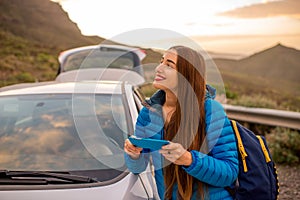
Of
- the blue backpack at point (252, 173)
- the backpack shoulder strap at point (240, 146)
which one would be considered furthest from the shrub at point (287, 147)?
the backpack shoulder strap at point (240, 146)

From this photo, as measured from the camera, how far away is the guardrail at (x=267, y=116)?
19.4ft

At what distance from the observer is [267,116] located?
6500 millimetres

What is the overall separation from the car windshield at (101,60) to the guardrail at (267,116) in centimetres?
173

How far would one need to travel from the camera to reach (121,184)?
2.31m

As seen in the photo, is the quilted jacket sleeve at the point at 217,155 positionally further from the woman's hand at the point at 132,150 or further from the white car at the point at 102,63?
the white car at the point at 102,63

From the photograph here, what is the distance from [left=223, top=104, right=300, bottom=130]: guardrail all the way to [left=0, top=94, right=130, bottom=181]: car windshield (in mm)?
2634

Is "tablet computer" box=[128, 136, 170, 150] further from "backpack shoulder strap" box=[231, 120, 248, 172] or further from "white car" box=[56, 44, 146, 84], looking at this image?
"white car" box=[56, 44, 146, 84]

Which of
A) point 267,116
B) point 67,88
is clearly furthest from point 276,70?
point 67,88

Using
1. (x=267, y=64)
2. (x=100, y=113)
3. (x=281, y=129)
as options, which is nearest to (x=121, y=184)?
(x=100, y=113)

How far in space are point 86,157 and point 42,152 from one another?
33 centimetres

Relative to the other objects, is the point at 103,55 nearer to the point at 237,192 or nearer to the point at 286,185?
the point at 286,185

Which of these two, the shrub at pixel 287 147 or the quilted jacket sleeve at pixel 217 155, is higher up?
the quilted jacket sleeve at pixel 217 155

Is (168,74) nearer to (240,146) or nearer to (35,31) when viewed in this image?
(240,146)

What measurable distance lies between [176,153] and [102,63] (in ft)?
14.1
